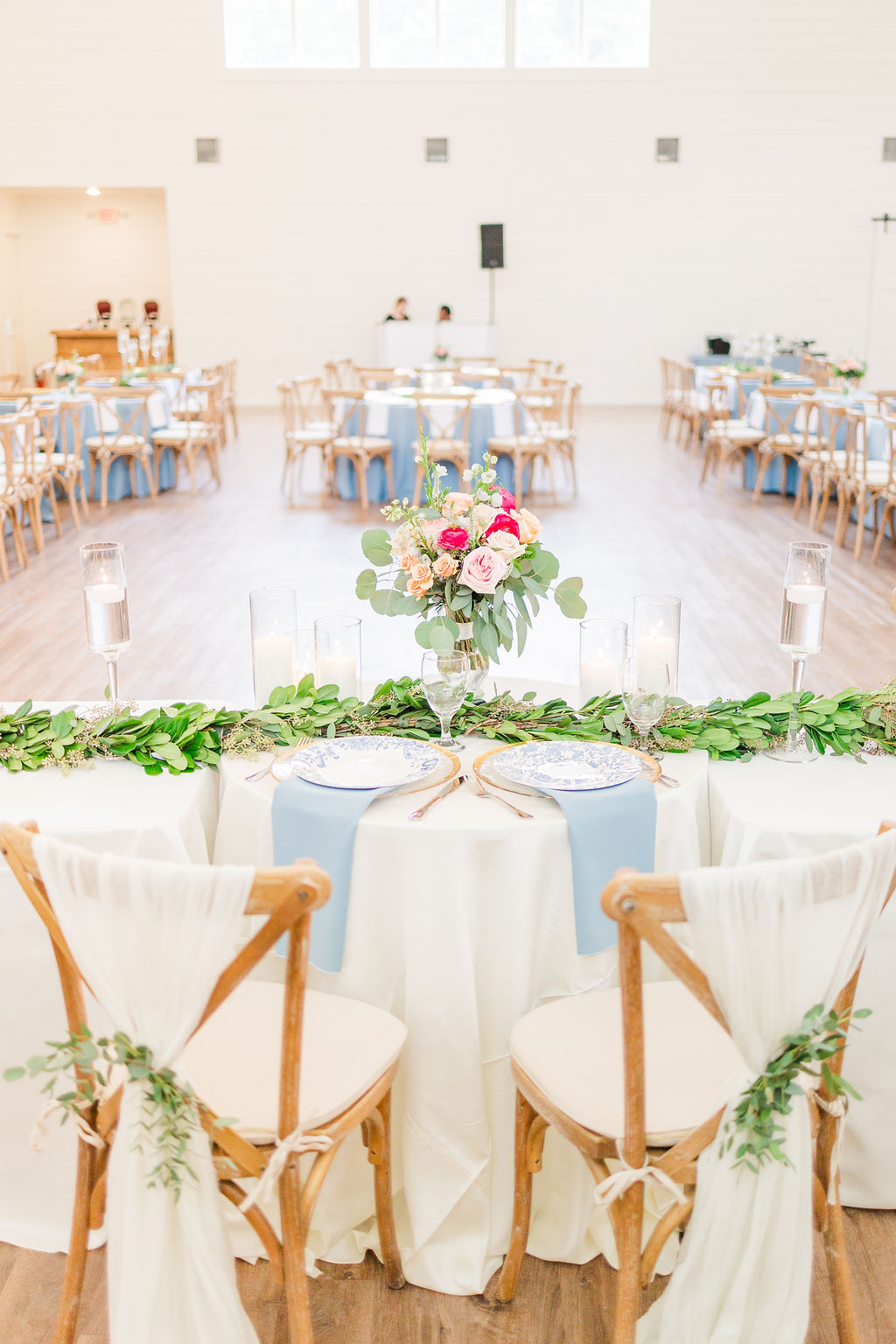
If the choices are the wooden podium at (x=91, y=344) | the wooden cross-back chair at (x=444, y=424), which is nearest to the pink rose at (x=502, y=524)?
the wooden cross-back chair at (x=444, y=424)

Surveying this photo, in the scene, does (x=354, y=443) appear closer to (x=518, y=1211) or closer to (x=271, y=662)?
(x=271, y=662)

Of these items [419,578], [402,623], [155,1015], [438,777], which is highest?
[419,578]

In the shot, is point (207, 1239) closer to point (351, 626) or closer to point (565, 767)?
point (565, 767)

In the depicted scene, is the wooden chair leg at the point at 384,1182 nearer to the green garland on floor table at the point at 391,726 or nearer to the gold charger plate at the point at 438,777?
the gold charger plate at the point at 438,777

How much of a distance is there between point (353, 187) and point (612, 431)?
5.26 meters

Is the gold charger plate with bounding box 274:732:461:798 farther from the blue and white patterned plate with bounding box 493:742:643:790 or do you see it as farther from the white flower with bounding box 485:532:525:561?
the white flower with bounding box 485:532:525:561

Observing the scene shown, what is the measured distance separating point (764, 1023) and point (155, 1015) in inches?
32.0

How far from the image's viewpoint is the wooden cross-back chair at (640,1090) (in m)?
1.49

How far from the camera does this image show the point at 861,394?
9.55 meters

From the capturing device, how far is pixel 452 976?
6.59ft

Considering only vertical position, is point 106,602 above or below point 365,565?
above

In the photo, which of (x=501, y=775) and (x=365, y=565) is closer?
(x=501, y=775)

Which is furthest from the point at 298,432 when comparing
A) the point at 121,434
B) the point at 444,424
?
the point at 121,434

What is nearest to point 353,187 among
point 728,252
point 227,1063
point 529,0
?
point 529,0
